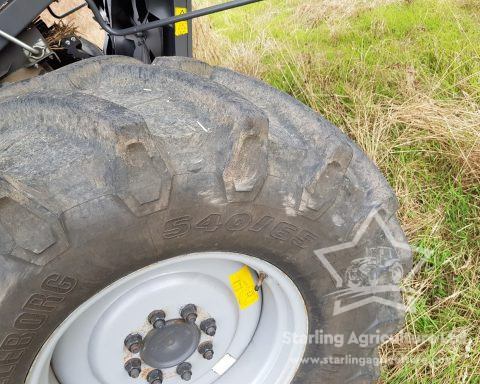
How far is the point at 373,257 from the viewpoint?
1.24m

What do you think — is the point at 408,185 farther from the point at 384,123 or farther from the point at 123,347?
the point at 123,347

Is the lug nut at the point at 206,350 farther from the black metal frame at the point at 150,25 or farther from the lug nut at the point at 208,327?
the black metal frame at the point at 150,25

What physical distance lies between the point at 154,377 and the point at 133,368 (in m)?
0.08

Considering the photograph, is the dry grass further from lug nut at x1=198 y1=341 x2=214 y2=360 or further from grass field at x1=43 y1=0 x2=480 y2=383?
lug nut at x1=198 y1=341 x2=214 y2=360

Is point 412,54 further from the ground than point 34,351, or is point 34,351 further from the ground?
point 412,54

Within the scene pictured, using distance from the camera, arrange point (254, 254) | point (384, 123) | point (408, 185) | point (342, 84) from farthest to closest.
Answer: point (342, 84)
point (384, 123)
point (408, 185)
point (254, 254)

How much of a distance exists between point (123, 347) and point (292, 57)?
84.2 inches

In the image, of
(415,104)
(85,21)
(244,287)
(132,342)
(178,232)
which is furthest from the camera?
(85,21)

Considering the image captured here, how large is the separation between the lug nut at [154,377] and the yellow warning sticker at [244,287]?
248 millimetres

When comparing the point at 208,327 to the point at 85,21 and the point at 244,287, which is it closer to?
the point at 244,287

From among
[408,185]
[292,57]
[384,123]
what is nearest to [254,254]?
[408,185]

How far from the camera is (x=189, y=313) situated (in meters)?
1.22

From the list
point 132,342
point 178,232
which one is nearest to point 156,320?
point 132,342

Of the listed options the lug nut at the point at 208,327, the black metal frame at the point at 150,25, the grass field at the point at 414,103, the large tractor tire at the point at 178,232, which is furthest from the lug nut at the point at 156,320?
the grass field at the point at 414,103
